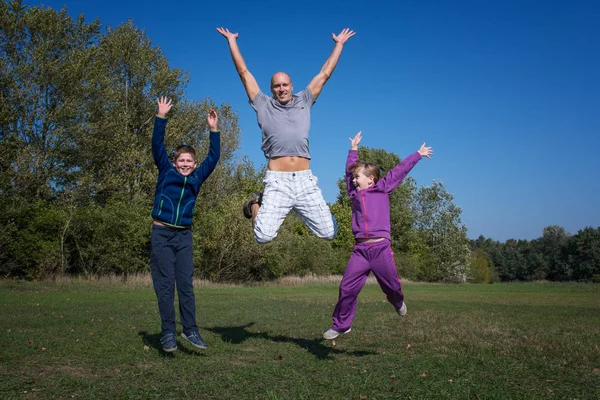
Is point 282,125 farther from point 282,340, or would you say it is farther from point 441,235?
point 441,235

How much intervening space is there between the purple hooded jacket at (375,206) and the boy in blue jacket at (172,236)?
7.35ft

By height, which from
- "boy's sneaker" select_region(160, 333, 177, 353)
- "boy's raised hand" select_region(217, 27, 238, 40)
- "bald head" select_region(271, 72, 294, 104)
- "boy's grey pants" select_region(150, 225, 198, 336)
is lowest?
"boy's sneaker" select_region(160, 333, 177, 353)

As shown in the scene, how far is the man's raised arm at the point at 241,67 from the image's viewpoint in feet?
24.3

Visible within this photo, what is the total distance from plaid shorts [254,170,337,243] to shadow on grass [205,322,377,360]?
1.74 m

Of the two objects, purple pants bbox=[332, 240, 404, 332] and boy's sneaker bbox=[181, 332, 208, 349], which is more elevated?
purple pants bbox=[332, 240, 404, 332]

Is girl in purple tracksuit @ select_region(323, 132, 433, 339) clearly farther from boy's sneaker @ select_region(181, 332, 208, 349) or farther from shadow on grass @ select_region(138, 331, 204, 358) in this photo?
shadow on grass @ select_region(138, 331, 204, 358)

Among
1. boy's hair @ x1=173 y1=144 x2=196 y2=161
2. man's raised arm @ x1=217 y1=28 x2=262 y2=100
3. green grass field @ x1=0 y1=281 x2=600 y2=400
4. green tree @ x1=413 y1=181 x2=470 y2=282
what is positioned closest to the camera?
green grass field @ x1=0 y1=281 x2=600 y2=400

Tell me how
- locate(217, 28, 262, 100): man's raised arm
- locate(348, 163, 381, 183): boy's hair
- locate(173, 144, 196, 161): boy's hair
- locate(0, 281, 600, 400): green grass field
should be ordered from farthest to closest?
1. locate(217, 28, 262, 100): man's raised arm
2. locate(348, 163, 381, 183): boy's hair
3. locate(173, 144, 196, 161): boy's hair
4. locate(0, 281, 600, 400): green grass field

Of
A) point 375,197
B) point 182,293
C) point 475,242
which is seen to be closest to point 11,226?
point 182,293

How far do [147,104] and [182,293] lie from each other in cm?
3187

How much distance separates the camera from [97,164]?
3322 cm

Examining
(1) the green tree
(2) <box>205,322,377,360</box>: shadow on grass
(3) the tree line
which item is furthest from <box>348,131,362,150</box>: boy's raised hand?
(1) the green tree

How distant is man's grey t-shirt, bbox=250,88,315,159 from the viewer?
23.5 feet

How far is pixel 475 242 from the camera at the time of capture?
523ft
